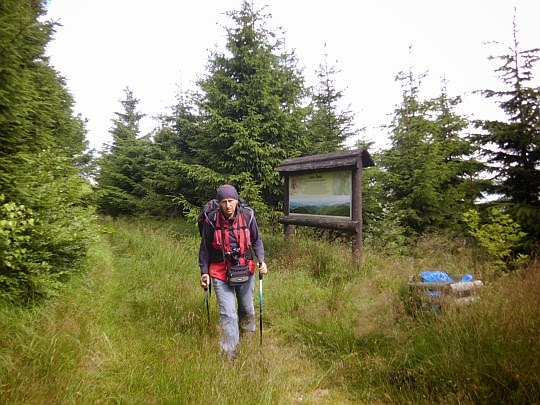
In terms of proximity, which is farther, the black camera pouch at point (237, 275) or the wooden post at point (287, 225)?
the wooden post at point (287, 225)

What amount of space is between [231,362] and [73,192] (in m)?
3.97

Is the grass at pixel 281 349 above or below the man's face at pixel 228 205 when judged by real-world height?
below

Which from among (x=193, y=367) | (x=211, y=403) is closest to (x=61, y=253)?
(x=193, y=367)

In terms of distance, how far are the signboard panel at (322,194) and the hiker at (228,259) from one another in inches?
141

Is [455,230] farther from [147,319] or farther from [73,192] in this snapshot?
[73,192]

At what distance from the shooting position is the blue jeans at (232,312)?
141 inches

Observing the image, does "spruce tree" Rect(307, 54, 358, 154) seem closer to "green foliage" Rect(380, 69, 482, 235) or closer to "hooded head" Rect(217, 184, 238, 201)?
"green foliage" Rect(380, 69, 482, 235)

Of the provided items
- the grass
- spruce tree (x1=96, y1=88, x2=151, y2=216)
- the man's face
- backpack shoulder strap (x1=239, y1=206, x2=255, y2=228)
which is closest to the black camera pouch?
backpack shoulder strap (x1=239, y1=206, x2=255, y2=228)

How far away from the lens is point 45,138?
15.1 feet

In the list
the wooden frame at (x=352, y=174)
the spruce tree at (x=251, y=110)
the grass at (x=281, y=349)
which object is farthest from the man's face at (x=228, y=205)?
the spruce tree at (x=251, y=110)

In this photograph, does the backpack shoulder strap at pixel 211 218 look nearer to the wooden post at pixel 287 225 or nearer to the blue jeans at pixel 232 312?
the blue jeans at pixel 232 312

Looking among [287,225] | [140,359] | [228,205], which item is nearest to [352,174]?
[287,225]

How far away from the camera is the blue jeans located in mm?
3590

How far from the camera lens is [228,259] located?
148 inches
